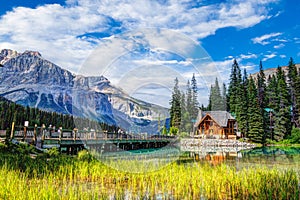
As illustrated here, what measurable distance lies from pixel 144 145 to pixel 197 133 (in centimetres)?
1411

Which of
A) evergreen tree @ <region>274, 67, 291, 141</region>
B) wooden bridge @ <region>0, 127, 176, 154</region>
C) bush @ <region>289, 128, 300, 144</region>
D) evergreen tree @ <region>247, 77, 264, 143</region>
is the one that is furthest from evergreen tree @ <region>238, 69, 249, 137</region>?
wooden bridge @ <region>0, 127, 176, 154</region>

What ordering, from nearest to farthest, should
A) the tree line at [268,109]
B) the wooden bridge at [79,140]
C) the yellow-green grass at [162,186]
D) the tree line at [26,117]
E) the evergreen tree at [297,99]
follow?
the yellow-green grass at [162,186] → the wooden bridge at [79,140] → the tree line at [26,117] → the tree line at [268,109] → the evergreen tree at [297,99]

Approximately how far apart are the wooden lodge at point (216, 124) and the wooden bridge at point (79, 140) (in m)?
10.5

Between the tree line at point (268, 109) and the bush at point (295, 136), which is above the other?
the tree line at point (268, 109)

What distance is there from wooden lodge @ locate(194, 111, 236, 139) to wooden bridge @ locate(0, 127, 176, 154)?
34.6 feet

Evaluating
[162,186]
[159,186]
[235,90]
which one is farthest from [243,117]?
[162,186]

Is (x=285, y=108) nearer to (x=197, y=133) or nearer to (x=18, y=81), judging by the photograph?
(x=197, y=133)

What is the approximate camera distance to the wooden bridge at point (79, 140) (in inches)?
692

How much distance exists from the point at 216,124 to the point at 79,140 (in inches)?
1073

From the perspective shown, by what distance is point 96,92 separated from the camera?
1005cm

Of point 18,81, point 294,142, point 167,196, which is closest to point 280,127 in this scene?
point 294,142

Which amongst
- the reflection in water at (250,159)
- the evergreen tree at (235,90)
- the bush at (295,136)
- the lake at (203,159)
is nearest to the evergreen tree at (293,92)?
the bush at (295,136)

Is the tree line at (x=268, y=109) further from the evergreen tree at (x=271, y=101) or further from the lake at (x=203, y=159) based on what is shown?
the lake at (x=203, y=159)

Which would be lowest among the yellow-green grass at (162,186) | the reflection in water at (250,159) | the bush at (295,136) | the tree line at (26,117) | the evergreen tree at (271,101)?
the reflection in water at (250,159)
